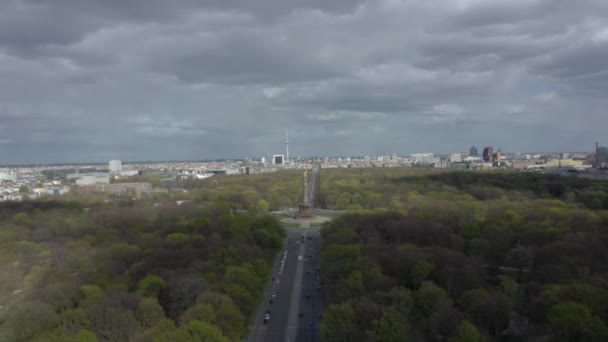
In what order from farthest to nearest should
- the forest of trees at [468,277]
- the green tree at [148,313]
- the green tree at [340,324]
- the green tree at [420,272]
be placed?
the green tree at [420,272] < the green tree at [148,313] < the forest of trees at [468,277] < the green tree at [340,324]

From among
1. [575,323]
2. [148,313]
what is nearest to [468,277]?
[575,323]

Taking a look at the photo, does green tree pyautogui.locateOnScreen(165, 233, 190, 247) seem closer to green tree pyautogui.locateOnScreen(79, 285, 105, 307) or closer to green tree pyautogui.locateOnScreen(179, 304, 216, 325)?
green tree pyautogui.locateOnScreen(79, 285, 105, 307)

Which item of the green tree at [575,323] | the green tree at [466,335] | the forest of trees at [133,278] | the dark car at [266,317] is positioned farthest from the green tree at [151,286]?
the green tree at [575,323]

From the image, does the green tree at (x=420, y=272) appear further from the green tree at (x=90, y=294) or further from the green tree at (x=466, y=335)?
the green tree at (x=90, y=294)

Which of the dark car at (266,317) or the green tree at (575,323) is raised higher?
the green tree at (575,323)

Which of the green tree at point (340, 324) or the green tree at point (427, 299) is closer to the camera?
the green tree at point (340, 324)

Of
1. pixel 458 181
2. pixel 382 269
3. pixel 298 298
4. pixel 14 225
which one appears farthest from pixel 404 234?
pixel 458 181

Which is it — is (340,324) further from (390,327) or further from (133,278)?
(133,278)
